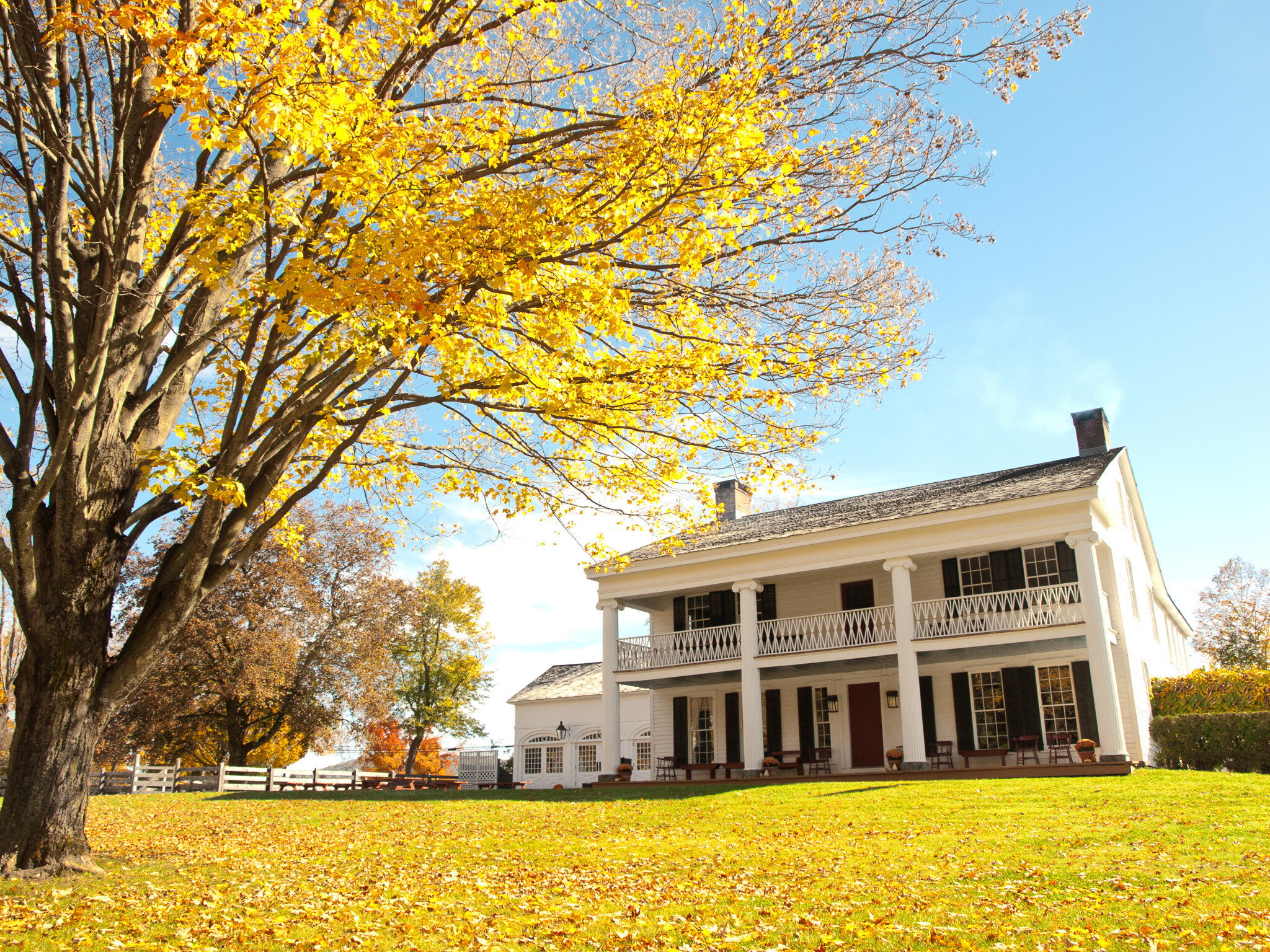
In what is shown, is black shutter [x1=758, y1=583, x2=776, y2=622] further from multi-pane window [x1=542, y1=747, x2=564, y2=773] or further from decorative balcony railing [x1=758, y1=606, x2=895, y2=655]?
multi-pane window [x1=542, y1=747, x2=564, y2=773]

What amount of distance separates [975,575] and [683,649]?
7463 mm

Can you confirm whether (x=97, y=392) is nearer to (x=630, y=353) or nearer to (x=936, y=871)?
(x=630, y=353)

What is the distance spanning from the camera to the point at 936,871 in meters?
7.71

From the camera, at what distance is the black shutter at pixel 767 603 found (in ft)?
74.5

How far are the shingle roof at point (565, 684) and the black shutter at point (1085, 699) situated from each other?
15916 millimetres

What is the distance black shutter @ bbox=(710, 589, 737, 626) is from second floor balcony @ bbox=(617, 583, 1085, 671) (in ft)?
1.18

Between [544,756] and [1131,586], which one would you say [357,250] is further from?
[544,756]

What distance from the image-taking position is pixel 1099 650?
16.5 meters

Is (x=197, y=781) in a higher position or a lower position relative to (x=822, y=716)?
A: lower

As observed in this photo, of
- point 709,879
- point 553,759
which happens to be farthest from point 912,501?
point 553,759

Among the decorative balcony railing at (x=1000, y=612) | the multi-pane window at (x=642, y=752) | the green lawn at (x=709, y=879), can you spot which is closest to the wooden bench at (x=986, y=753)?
the decorative balcony railing at (x=1000, y=612)

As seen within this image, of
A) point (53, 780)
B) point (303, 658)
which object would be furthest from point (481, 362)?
point (303, 658)

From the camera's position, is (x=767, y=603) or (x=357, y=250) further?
(x=767, y=603)

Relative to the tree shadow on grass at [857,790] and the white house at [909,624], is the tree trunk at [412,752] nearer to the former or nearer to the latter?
the white house at [909,624]
